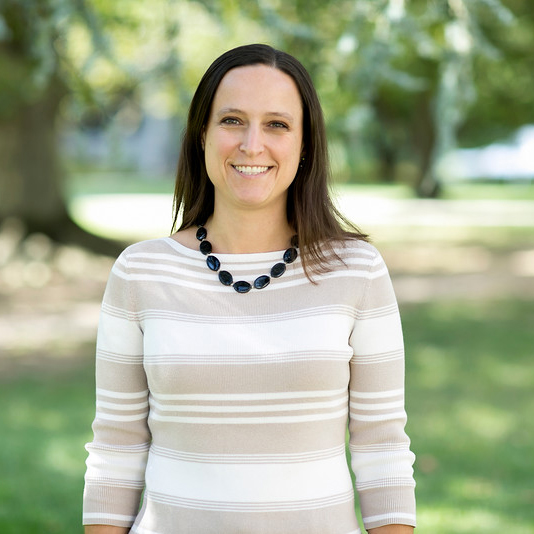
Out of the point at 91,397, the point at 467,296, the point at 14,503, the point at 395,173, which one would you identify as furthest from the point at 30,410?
the point at 395,173

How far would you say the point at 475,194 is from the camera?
3806 cm

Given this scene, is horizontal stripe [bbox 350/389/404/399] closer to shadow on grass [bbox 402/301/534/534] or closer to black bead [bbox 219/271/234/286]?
black bead [bbox 219/271/234/286]

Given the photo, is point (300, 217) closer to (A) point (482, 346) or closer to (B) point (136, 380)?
(B) point (136, 380)

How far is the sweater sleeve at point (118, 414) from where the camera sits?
2033 mm

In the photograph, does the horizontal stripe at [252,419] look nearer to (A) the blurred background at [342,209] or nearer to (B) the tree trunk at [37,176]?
(A) the blurred background at [342,209]

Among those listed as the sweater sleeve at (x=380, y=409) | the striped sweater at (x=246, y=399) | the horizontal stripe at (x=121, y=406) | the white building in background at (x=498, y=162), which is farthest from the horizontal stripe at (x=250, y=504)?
the white building in background at (x=498, y=162)

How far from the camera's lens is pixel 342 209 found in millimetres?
2613

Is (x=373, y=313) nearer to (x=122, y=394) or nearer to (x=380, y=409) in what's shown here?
(x=380, y=409)

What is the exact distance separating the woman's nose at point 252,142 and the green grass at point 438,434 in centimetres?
312

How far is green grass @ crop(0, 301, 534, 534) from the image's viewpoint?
4.87 metres

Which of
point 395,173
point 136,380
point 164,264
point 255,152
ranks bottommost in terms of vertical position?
point 395,173

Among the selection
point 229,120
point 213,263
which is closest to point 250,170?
point 229,120

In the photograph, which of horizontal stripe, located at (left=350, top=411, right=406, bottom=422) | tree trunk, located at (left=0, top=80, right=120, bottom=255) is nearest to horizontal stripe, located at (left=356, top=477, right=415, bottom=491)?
horizontal stripe, located at (left=350, top=411, right=406, bottom=422)

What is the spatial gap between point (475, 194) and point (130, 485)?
1467 inches
